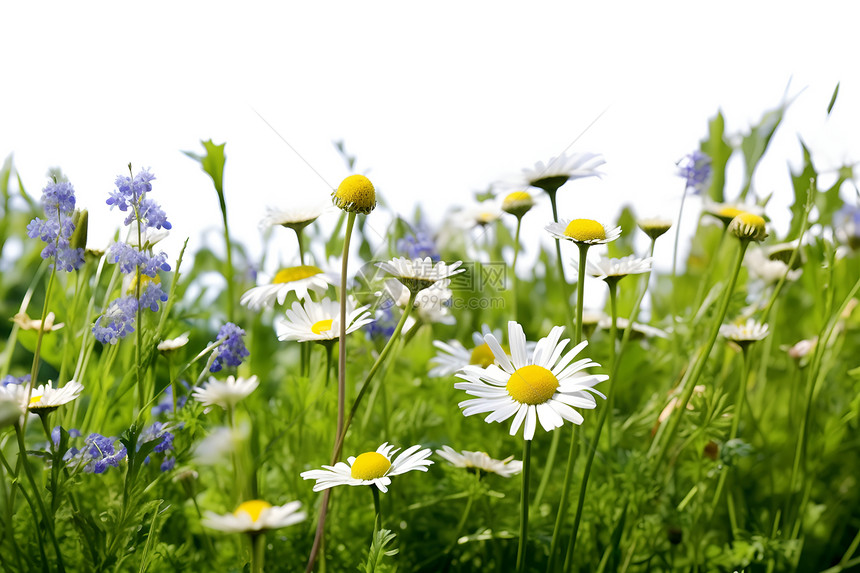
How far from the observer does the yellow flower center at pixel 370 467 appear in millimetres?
594

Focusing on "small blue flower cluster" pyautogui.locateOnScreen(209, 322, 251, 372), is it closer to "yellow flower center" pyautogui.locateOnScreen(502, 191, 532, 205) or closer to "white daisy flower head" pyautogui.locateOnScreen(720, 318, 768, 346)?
"yellow flower center" pyautogui.locateOnScreen(502, 191, 532, 205)

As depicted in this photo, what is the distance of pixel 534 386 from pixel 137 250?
0.37 m

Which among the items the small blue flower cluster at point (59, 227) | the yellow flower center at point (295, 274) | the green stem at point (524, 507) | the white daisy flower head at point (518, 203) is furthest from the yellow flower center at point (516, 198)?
the small blue flower cluster at point (59, 227)

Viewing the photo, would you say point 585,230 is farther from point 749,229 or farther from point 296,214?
point 296,214

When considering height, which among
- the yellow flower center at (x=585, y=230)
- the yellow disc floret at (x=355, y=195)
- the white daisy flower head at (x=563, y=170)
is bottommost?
the yellow flower center at (x=585, y=230)

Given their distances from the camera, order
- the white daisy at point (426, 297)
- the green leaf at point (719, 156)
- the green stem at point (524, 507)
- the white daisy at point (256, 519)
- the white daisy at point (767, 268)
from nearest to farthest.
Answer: the white daisy at point (256, 519), the green stem at point (524, 507), the white daisy at point (426, 297), the white daisy at point (767, 268), the green leaf at point (719, 156)

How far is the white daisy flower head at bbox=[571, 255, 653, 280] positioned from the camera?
2.37 ft

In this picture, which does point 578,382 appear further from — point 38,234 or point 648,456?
point 38,234

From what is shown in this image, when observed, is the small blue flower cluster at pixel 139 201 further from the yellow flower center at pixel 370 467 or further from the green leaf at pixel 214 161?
the yellow flower center at pixel 370 467

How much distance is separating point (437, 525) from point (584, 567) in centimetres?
19

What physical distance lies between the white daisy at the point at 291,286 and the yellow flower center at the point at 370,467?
0.22 m

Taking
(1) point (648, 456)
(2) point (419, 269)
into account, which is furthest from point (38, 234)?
(1) point (648, 456)

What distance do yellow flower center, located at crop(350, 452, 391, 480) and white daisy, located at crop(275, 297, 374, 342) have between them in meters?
0.12

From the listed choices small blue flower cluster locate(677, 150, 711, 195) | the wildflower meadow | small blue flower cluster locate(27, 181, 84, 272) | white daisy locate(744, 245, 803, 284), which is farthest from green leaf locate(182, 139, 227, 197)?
white daisy locate(744, 245, 803, 284)
